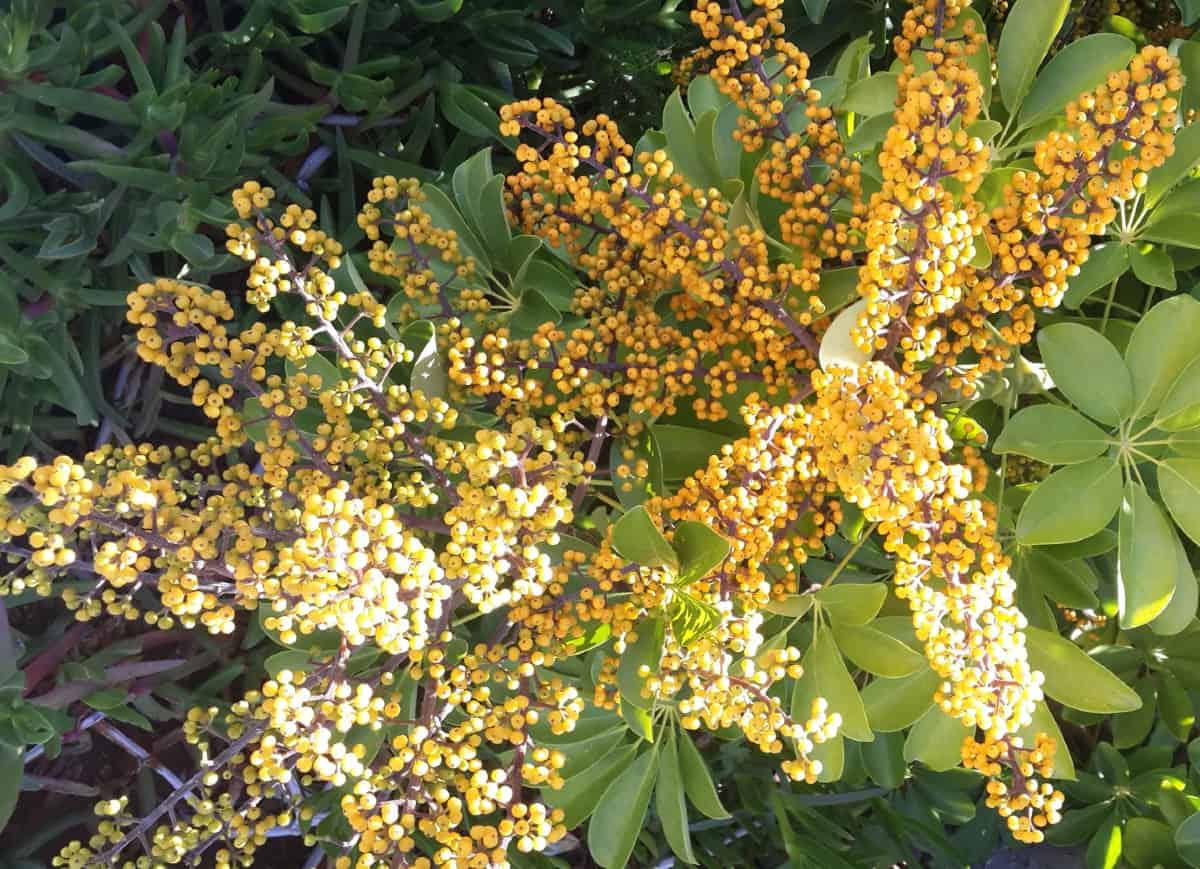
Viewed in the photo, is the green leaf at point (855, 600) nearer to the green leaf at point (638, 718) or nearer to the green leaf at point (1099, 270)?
the green leaf at point (638, 718)

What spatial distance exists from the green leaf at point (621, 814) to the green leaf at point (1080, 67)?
85 cm

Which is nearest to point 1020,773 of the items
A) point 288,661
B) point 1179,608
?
point 1179,608

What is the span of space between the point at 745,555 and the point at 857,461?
18 centimetres

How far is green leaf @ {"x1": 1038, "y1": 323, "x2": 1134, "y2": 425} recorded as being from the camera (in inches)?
36.3

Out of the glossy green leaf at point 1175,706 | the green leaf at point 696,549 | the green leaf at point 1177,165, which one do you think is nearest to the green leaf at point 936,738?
the green leaf at point 696,549

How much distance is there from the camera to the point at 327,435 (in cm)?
90

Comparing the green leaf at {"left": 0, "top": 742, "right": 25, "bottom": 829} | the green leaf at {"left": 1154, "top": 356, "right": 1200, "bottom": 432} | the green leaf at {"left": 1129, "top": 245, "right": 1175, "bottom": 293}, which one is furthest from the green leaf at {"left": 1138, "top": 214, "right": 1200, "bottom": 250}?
the green leaf at {"left": 0, "top": 742, "right": 25, "bottom": 829}

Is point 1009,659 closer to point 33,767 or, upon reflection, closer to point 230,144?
point 230,144

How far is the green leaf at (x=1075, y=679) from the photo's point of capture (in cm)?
95

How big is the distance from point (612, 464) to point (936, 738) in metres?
0.46

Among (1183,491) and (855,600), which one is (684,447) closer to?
(855,600)

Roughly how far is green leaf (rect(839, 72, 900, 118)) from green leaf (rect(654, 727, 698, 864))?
728 mm

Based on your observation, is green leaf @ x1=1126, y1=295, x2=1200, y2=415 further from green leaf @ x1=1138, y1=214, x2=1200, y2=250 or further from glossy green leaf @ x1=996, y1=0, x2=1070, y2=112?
glossy green leaf @ x1=996, y1=0, x2=1070, y2=112

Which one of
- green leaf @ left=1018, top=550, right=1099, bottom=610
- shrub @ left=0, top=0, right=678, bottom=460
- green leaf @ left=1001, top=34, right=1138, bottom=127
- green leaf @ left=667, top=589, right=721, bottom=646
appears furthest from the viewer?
shrub @ left=0, top=0, right=678, bottom=460
